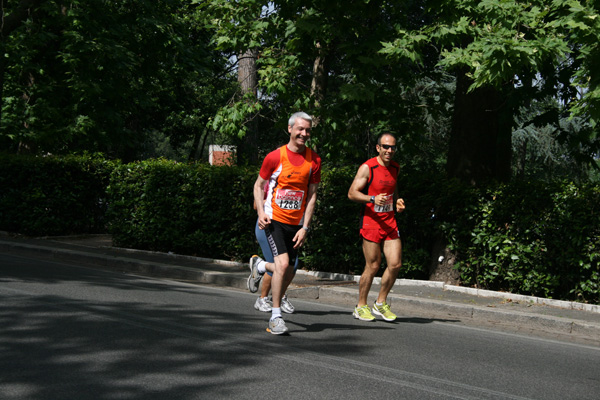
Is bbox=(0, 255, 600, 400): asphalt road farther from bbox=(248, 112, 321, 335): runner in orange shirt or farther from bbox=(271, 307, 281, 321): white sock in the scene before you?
bbox=(248, 112, 321, 335): runner in orange shirt

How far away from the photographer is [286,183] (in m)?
6.62

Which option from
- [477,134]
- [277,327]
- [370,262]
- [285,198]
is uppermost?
[477,134]

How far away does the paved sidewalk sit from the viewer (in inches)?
313

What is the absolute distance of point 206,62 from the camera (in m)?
22.9

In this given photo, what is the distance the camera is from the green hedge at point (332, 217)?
29.8 ft

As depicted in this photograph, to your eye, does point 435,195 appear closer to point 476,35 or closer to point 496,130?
point 496,130

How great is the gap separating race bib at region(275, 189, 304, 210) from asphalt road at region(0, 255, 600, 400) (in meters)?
1.25

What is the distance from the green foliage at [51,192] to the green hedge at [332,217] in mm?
24

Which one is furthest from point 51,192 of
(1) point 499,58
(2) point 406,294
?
(1) point 499,58

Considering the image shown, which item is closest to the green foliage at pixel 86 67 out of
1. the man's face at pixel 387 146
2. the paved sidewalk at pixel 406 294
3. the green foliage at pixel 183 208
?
the green foliage at pixel 183 208

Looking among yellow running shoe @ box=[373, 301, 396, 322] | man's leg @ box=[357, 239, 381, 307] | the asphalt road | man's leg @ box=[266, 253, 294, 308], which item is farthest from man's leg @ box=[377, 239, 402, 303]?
man's leg @ box=[266, 253, 294, 308]

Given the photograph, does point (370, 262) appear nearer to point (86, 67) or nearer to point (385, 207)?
point (385, 207)

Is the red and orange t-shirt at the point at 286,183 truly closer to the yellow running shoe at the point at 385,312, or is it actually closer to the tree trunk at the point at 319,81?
the yellow running shoe at the point at 385,312

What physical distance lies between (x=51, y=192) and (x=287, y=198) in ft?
34.9
